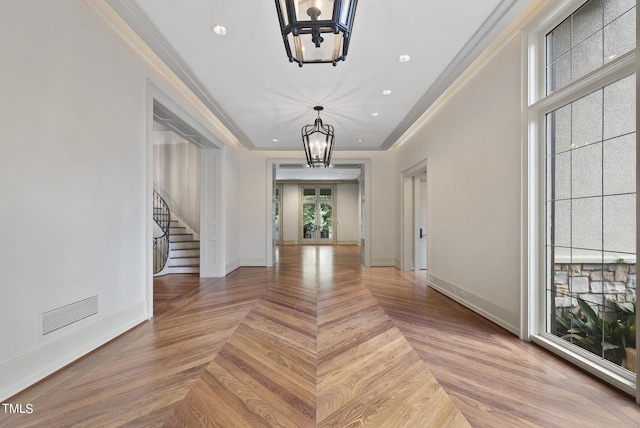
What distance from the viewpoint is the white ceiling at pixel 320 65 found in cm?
265

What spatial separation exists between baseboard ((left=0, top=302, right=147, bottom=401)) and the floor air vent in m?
0.11

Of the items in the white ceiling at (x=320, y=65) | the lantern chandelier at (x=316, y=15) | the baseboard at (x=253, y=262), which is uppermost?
the white ceiling at (x=320, y=65)

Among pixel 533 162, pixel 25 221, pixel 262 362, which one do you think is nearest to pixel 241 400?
pixel 262 362

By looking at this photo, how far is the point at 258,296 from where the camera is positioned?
465 cm

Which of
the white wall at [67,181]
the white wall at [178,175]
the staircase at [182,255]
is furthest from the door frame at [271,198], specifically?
the white wall at [67,181]

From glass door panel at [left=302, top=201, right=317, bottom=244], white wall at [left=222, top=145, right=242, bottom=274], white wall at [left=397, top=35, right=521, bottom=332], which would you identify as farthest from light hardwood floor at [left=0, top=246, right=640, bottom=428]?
glass door panel at [left=302, top=201, right=317, bottom=244]

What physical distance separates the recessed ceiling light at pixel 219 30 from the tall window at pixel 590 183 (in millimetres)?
3066

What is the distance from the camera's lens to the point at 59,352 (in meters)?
2.38

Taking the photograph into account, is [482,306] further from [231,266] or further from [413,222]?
[231,266]

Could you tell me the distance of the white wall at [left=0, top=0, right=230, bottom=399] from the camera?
Result: 2.03 metres

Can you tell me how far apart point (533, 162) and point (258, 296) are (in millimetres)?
3924

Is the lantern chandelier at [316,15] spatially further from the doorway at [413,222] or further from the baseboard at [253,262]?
the baseboard at [253,262]

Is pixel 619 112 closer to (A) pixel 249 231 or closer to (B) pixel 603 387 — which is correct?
(B) pixel 603 387

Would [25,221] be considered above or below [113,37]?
below
